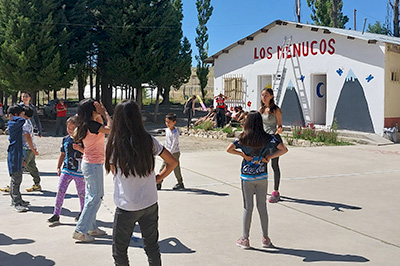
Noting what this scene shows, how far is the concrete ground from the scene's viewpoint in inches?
177

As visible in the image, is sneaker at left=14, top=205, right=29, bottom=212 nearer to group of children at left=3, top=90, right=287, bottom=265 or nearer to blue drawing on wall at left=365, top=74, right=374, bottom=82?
group of children at left=3, top=90, right=287, bottom=265

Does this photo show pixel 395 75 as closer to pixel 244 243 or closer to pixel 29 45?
pixel 244 243

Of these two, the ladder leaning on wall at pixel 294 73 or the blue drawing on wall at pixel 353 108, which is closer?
the blue drawing on wall at pixel 353 108

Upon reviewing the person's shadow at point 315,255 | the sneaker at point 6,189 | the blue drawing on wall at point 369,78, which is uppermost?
the blue drawing on wall at point 369,78

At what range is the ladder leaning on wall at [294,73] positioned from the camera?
18.8m

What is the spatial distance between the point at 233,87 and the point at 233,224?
16.5 metres

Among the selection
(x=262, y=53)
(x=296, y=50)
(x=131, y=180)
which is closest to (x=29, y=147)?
(x=131, y=180)

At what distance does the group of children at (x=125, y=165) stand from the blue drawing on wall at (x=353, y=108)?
11025mm

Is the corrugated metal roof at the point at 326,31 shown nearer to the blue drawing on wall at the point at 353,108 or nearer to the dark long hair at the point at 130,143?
the blue drawing on wall at the point at 353,108

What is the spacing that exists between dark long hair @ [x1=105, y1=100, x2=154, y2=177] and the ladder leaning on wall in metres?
16.0

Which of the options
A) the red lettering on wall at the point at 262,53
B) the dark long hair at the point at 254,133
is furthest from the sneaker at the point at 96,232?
the red lettering on wall at the point at 262,53

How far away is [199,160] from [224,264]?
718 cm

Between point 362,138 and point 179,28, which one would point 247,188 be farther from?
point 179,28

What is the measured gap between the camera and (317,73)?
59.6 feet
